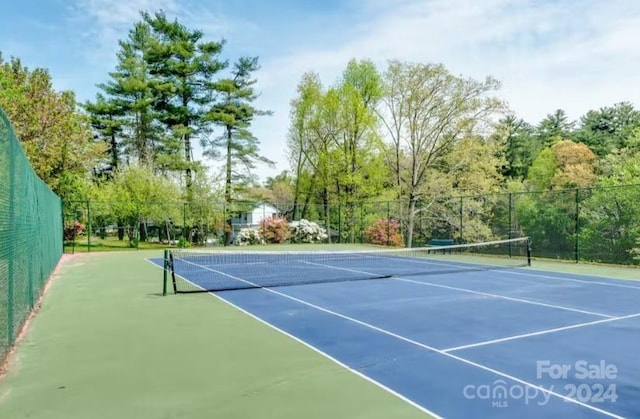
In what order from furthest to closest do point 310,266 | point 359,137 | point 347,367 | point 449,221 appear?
point 359,137 → point 449,221 → point 310,266 → point 347,367

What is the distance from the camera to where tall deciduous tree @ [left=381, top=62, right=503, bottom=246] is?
22594 millimetres

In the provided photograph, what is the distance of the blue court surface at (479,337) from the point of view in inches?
145

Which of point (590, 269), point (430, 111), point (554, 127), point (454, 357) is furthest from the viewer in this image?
point (554, 127)

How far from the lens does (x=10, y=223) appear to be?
493 cm

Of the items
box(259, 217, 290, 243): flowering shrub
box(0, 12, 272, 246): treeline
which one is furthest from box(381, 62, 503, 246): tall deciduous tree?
box(0, 12, 272, 246): treeline

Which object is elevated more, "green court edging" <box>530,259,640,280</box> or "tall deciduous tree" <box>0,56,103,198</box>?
"tall deciduous tree" <box>0,56,103,198</box>

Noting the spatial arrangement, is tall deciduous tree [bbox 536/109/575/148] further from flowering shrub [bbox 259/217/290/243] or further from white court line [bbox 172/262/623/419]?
white court line [bbox 172/262/623/419]

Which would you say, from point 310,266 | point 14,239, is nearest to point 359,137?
point 310,266

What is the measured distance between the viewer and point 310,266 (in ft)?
44.2

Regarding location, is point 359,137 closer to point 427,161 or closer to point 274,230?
point 427,161

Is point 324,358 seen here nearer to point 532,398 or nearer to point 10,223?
point 532,398

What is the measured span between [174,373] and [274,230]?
20.4 m

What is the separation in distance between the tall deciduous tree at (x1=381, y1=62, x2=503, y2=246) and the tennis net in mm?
6880

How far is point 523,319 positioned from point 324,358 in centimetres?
324
